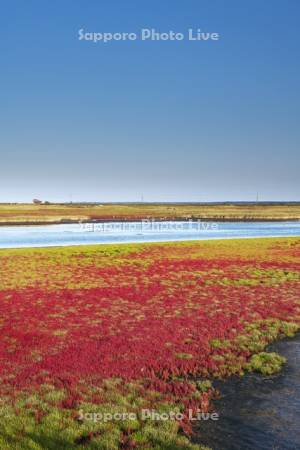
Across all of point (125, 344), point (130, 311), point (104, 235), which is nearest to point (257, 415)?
point (125, 344)

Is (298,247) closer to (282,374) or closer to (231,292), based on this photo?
(231,292)

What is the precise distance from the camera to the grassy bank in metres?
11.6

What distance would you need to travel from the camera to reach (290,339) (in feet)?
65.5

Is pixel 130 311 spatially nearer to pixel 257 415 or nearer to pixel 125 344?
pixel 125 344

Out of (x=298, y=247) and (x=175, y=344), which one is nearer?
(x=175, y=344)

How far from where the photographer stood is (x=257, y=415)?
1247cm

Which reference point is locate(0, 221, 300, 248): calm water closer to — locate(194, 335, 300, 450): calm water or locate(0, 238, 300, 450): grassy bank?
locate(0, 238, 300, 450): grassy bank

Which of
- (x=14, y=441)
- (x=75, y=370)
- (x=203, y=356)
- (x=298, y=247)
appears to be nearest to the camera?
(x=14, y=441)

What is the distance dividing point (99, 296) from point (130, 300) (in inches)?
92.1

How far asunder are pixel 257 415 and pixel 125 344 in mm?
7096

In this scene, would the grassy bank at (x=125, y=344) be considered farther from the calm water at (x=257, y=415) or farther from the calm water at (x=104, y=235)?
the calm water at (x=104, y=235)

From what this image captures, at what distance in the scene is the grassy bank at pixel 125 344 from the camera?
11.6 meters

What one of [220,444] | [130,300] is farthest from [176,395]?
[130,300]

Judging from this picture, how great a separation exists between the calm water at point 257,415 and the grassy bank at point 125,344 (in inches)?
21.9
